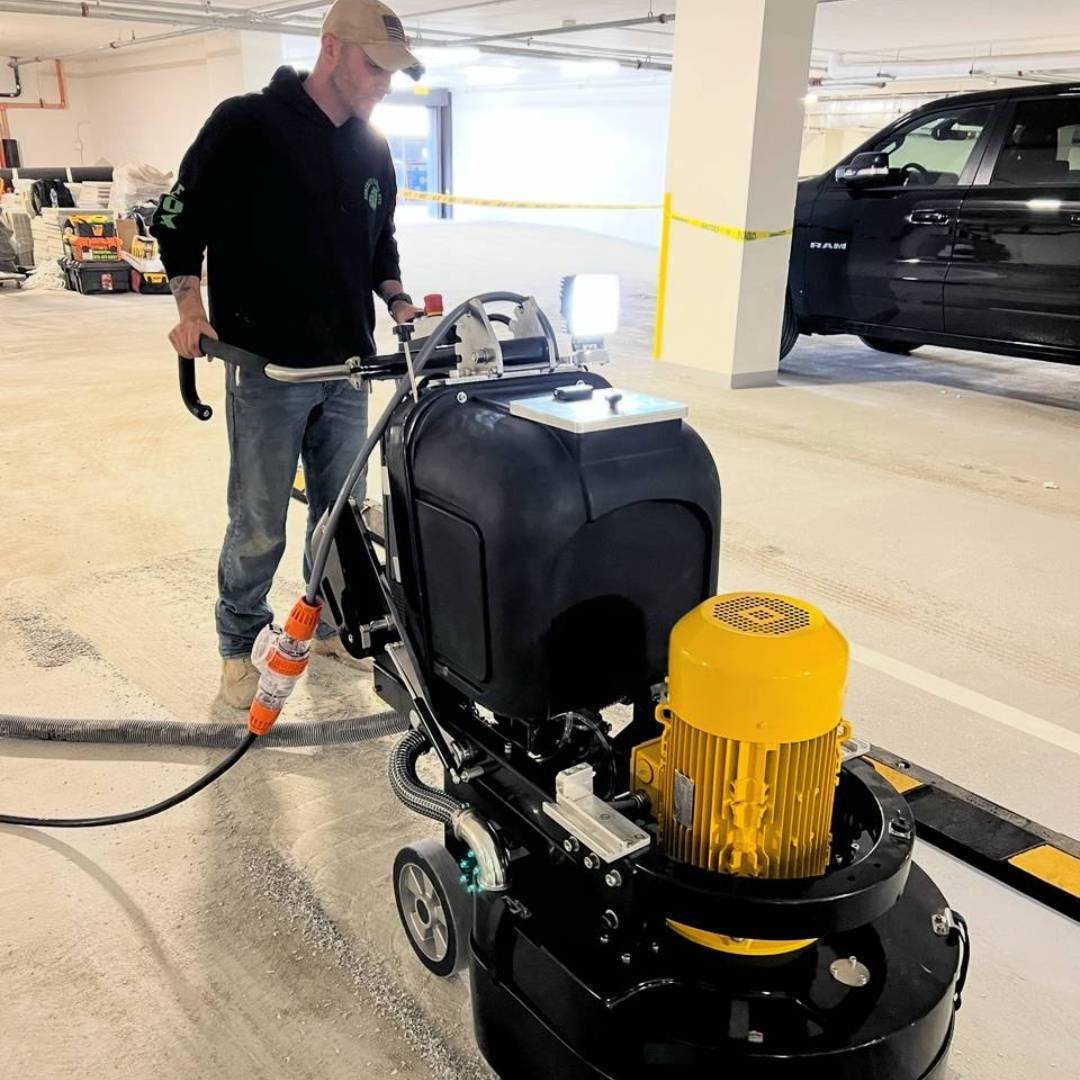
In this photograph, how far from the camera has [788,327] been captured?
6633mm

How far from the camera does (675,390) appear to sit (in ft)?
19.6

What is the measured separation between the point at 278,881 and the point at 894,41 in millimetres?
13661

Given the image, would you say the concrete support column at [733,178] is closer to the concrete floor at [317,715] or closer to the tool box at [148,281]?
the concrete floor at [317,715]

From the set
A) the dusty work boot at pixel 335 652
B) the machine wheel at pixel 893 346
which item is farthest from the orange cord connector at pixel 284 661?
the machine wheel at pixel 893 346

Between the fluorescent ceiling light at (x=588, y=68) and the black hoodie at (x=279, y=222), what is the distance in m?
13.9

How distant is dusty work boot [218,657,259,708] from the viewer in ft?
7.81

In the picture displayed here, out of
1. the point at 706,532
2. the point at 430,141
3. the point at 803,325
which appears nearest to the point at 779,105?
the point at 803,325

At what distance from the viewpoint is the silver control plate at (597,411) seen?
4.28 feet

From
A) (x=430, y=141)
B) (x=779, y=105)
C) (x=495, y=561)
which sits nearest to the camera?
(x=495, y=561)

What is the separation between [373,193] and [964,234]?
4094 mm

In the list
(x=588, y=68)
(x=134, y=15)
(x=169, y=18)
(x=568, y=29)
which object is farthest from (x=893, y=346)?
(x=588, y=68)

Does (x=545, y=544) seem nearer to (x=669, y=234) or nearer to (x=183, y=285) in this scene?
(x=183, y=285)

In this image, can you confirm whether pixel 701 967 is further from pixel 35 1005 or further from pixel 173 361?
pixel 173 361

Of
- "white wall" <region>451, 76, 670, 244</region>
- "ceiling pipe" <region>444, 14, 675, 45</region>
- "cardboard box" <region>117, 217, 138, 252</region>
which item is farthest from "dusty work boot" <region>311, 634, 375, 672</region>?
"white wall" <region>451, 76, 670, 244</region>
